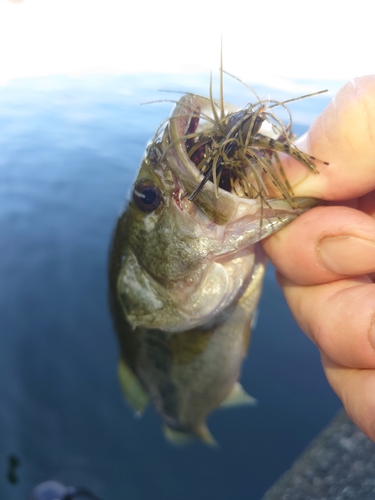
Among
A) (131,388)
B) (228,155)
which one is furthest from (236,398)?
(228,155)

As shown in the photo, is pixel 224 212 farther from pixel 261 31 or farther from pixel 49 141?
pixel 261 31

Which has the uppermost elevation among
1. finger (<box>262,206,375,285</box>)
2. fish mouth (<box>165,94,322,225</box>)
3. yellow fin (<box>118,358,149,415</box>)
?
fish mouth (<box>165,94,322,225</box>)

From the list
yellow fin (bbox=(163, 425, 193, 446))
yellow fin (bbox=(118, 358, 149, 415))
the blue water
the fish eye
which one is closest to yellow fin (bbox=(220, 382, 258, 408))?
yellow fin (bbox=(163, 425, 193, 446))

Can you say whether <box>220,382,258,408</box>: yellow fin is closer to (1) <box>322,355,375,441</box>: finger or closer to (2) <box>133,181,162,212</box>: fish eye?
(1) <box>322,355,375,441</box>: finger

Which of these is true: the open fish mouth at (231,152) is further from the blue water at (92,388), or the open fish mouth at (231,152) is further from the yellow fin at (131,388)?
the blue water at (92,388)

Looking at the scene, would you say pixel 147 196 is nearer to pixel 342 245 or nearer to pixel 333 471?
pixel 342 245

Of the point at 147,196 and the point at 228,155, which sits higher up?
the point at 228,155

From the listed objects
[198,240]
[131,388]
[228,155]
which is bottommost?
[131,388]
